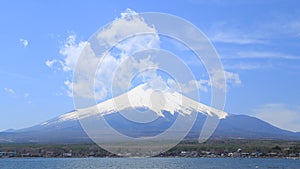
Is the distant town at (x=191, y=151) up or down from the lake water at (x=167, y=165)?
up

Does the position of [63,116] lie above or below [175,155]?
above

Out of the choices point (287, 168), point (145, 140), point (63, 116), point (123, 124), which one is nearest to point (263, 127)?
point (63, 116)

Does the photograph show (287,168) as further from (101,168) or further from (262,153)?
(262,153)

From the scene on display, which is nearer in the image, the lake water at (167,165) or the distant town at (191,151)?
the lake water at (167,165)

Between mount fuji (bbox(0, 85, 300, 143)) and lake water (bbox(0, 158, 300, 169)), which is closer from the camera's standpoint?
lake water (bbox(0, 158, 300, 169))

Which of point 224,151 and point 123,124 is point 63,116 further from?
point 224,151

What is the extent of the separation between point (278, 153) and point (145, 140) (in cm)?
2013

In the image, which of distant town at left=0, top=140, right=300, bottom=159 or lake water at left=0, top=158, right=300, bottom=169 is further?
distant town at left=0, top=140, right=300, bottom=159

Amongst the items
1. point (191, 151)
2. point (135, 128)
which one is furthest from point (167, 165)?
point (135, 128)

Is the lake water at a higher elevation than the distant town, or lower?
lower

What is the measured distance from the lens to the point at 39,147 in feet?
289

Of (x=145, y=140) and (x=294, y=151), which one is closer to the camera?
(x=294, y=151)

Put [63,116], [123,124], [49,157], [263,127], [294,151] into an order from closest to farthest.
→ [294,151]
[49,157]
[123,124]
[63,116]
[263,127]

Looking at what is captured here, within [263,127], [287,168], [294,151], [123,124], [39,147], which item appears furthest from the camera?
[263,127]
